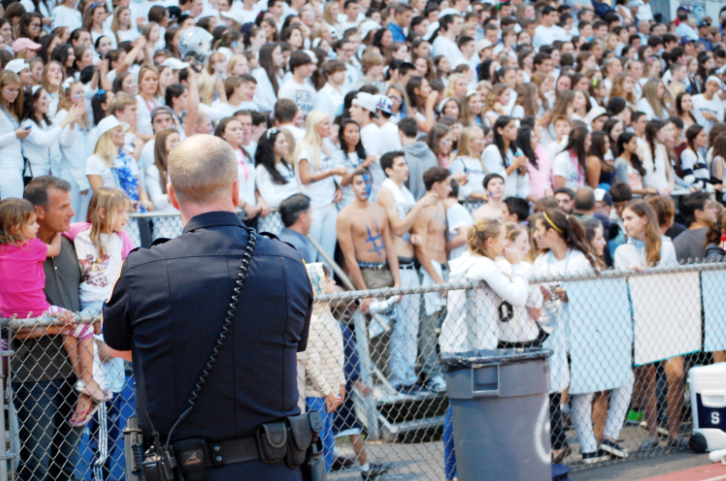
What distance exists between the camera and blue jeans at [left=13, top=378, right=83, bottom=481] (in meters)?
4.25

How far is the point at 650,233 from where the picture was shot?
680cm

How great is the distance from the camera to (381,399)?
20.3 ft

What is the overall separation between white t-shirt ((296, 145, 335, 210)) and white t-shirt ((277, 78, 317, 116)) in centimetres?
200

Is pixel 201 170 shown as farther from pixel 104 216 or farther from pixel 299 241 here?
pixel 299 241

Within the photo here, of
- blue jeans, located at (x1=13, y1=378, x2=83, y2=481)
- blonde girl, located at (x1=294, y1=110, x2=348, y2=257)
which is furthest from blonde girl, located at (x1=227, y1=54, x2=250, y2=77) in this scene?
blue jeans, located at (x1=13, y1=378, x2=83, y2=481)

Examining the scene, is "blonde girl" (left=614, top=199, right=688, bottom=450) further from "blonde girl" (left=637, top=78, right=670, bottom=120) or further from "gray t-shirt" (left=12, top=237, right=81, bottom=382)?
"blonde girl" (left=637, top=78, right=670, bottom=120)

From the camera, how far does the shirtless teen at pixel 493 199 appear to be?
791 centimetres

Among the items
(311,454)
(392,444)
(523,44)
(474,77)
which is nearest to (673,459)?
(392,444)

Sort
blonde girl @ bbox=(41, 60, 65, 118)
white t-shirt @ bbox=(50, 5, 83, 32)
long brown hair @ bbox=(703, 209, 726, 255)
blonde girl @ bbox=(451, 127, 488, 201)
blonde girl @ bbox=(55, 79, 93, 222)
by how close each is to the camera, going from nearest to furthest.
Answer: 1. long brown hair @ bbox=(703, 209, 726, 255)
2. blonde girl @ bbox=(55, 79, 93, 222)
3. blonde girl @ bbox=(41, 60, 65, 118)
4. blonde girl @ bbox=(451, 127, 488, 201)
5. white t-shirt @ bbox=(50, 5, 83, 32)

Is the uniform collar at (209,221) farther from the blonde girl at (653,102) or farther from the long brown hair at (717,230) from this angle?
the blonde girl at (653,102)

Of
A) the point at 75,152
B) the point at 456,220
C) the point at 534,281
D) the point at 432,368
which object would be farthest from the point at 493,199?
the point at 75,152

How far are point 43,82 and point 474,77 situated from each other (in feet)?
22.4

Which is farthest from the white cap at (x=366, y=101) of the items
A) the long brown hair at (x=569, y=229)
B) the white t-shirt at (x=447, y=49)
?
the white t-shirt at (x=447, y=49)

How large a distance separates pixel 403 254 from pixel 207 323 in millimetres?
4980
